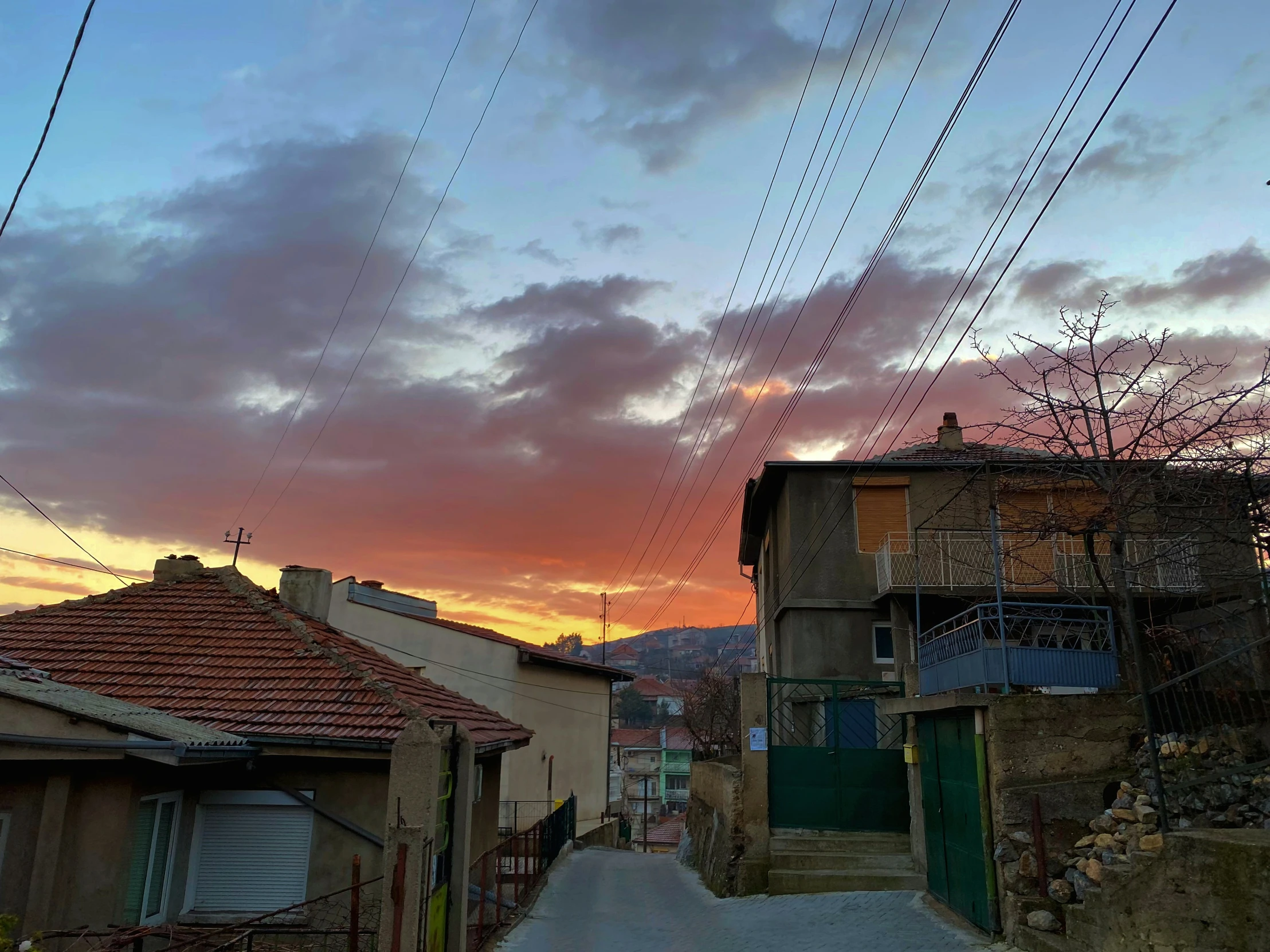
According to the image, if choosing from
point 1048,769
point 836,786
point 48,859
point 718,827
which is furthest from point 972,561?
point 48,859

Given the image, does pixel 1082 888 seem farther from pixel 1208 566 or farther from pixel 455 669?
pixel 455 669

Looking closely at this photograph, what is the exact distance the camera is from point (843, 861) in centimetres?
1427

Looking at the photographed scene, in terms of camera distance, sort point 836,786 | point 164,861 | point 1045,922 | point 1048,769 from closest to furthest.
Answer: point 1045,922
point 164,861
point 1048,769
point 836,786

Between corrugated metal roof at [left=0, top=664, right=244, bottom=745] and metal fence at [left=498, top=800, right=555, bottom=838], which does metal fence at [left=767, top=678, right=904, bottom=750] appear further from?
corrugated metal roof at [left=0, top=664, right=244, bottom=745]

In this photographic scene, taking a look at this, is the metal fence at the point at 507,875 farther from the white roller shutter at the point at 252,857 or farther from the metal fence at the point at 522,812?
the metal fence at the point at 522,812

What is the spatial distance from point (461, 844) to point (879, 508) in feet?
52.1

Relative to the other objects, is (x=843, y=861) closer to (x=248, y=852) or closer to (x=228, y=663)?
(x=248, y=852)

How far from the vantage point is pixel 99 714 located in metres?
8.19

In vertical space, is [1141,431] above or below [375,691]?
above

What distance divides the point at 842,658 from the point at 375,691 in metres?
13.9

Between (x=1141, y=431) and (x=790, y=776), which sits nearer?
(x=1141, y=431)

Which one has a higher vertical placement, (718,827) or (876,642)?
(876,642)

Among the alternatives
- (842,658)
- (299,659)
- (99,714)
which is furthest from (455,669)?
(99,714)

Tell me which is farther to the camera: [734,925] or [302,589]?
[302,589]
